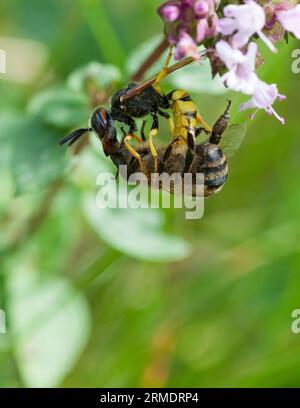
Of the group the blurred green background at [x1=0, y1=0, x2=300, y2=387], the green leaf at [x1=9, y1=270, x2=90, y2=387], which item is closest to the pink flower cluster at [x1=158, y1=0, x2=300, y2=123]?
the blurred green background at [x1=0, y1=0, x2=300, y2=387]

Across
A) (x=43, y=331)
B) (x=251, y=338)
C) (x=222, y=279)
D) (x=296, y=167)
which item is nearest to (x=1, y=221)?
(x=43, y=331)

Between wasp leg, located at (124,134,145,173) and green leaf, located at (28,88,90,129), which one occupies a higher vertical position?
green leaf, located at (28,88,90,129)

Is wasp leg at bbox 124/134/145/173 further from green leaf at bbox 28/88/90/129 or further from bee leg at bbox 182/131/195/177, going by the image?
green leaf at bbox 28/88/90/129

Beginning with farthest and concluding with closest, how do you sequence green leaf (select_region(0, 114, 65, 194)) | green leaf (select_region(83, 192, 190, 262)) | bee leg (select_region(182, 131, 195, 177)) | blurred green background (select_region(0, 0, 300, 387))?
green leaf (select_region(83, 192, 190, 262)), blurred green background (select_region(0, 0, 300, 387)), green leaf (select_region(0, 114, 65, 194)), bee leg (select_region(182, 131, 195, 177))

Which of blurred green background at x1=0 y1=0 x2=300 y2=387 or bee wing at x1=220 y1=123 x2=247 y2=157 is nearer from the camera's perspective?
bee wing at x1=220 y1=123 x2=247 y2=157

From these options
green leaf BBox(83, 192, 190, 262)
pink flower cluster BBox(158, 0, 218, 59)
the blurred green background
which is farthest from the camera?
green leaf BBox(83, 192, 190, 262)

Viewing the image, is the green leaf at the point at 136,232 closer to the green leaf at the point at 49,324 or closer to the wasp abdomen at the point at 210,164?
the green leaf at the point at 49,324

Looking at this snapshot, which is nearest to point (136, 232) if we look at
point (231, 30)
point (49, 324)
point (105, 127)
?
point (49, 324)
